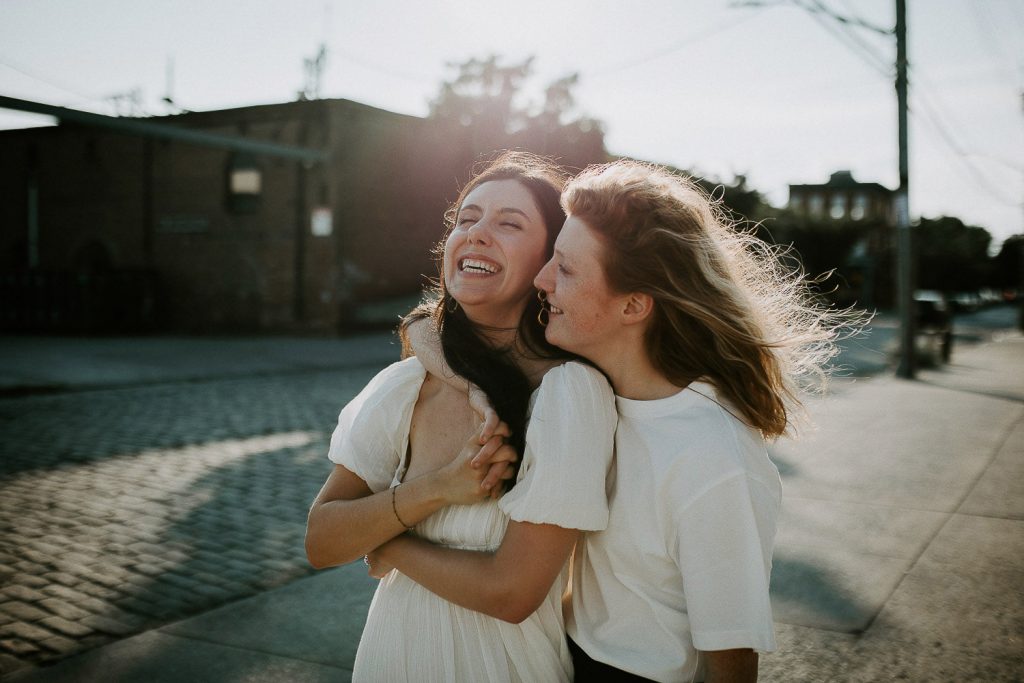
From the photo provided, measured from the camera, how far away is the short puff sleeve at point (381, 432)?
2033 mm

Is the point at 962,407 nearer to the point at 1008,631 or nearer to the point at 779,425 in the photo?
the point at 1008,631

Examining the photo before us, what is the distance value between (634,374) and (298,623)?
8.53ft

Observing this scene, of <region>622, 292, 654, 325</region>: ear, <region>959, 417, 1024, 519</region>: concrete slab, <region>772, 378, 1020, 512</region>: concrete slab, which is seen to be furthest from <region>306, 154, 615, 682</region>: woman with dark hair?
<region>959, 417, 1024, 519</region>: concrete slab

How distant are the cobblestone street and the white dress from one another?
86.2 inches

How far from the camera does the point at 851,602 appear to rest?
395 centimetres

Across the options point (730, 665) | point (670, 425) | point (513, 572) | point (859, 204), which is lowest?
point (730, 665)

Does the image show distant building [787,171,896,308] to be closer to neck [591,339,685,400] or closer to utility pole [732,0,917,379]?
utility pole [732,0,917,379]

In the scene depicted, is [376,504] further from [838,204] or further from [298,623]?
[838,204]

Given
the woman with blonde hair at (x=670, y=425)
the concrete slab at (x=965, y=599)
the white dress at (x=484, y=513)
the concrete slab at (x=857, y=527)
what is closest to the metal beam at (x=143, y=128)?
the concrete slab at (x=857, y=527)

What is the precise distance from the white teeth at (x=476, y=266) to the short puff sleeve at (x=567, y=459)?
47cm

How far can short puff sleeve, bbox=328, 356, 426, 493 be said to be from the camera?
203cm

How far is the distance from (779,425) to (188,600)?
331cm

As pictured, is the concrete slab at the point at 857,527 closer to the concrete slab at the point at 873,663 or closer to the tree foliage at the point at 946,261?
the concrete slab at the point at 873,663

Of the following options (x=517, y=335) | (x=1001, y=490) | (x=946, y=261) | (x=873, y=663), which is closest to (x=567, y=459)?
(x=517, y=335)
